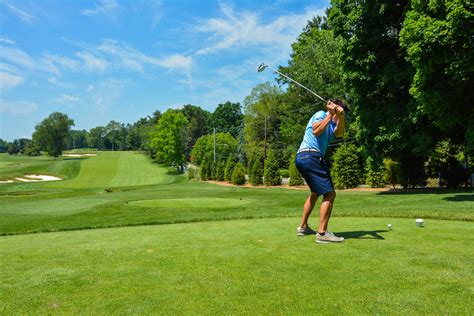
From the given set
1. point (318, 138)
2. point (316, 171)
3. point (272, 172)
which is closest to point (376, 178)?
point (272, 172)

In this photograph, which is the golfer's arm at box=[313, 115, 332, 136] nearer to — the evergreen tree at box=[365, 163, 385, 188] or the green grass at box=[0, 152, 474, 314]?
the green grass at box=[0, 152, 474, 314]

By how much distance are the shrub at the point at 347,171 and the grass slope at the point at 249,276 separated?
2499 cm

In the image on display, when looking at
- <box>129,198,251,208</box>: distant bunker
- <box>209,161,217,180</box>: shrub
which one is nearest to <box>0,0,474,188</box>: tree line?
<box>129,198,251,208</box>: distant bunker

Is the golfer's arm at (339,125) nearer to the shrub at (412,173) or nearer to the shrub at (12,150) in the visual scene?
the shrub at (412,173)

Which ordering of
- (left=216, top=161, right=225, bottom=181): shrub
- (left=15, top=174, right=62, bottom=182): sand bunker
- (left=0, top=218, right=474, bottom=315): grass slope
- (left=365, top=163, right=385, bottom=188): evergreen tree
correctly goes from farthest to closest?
1. (left=15, top=174, right=62, bottom=182): sand bunker
2. (left=216, top=161, right=225, bottom=181): shrub
3. (left=365, top=163, right=385, bottom=188): evergreen tree
4. (left=0, top=218, right=474, bottom=315): grass slope

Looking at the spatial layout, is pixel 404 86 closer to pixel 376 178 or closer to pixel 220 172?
pixel 376 178

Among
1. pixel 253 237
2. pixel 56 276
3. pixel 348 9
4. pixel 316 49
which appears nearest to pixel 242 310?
pixel 56 276

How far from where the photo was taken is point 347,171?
3053 cm

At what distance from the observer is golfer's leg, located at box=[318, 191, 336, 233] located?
232 inches

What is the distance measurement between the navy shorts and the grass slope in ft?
2.65

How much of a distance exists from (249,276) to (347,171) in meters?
27.7

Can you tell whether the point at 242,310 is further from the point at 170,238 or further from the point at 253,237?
the point at 170,238

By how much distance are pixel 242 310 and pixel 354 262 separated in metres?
1.74

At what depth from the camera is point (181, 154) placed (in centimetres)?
7588
